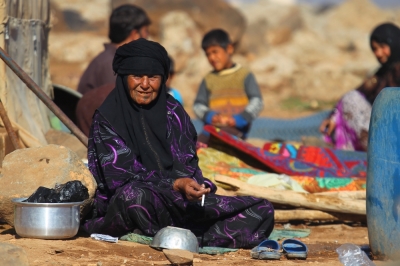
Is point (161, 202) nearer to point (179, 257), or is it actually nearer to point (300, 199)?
point (179, 257)

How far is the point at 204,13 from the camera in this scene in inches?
856

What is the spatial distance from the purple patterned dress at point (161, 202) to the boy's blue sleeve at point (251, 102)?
9.21ft

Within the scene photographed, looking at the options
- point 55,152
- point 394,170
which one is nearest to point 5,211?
point 55,152

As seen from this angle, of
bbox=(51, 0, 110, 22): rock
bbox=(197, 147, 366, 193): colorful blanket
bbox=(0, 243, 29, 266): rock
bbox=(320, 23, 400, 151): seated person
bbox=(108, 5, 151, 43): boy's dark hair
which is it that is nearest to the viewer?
bbox=(0, 243, 29, 266): rock

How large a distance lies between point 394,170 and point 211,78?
440cm

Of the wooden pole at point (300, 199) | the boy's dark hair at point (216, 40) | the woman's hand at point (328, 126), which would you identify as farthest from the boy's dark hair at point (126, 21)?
the woman's hand at point (328, 126)

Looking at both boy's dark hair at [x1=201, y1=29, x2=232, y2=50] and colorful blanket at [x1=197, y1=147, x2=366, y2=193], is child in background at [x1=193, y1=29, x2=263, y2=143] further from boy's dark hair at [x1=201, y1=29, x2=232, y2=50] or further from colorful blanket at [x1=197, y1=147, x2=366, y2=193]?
colorful blanket at [x1=197, y1=147, x2=366, y2=193]

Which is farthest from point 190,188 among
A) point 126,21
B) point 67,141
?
point 126,21

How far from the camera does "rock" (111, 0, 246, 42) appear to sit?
21281 millimetres

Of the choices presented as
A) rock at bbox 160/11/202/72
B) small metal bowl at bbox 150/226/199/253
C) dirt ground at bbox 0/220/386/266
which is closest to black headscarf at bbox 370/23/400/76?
dirt ground at bbox 0/220/386/266

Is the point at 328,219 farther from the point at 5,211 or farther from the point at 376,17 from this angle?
the point at 376,17

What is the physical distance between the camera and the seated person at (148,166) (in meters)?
5.17

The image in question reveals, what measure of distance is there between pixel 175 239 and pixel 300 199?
5.93 feet

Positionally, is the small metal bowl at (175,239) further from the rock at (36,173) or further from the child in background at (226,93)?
the child in background at (226,93)
